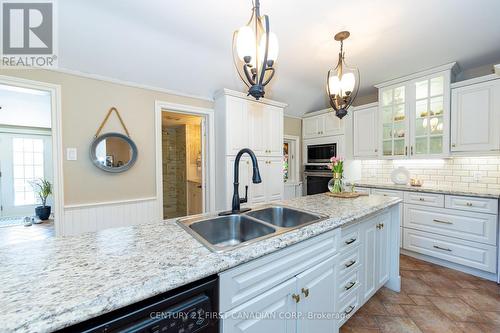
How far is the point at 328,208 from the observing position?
1537 millimetres

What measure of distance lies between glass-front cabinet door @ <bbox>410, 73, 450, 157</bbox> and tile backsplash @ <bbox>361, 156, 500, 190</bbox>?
396mm

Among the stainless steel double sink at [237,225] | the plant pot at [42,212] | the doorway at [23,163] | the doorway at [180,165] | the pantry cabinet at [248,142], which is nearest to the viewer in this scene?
the stainless steel double sink at [237,225]

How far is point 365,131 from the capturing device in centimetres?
342

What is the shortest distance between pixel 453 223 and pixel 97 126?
4294 mm

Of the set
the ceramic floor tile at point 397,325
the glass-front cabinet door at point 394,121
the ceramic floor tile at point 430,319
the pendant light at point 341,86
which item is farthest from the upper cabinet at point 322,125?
the ceramic floor tile at point 397,325

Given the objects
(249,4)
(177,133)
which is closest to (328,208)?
(249,4)

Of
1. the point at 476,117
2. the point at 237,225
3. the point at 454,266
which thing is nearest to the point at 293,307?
the point at 237,225

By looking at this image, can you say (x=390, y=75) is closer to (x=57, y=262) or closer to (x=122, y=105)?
(x=122, y=105)

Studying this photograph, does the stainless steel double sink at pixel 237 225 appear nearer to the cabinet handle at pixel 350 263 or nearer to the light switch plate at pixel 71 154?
the cabinet handle at pixel 350 263

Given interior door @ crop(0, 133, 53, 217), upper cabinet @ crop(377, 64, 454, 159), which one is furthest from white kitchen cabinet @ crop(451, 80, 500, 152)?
interior door @ crop(0, 133, 53, 217)

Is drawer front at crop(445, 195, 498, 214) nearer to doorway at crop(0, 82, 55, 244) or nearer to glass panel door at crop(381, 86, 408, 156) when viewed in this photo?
glass panel door at crop(381, 86, 408, 156)

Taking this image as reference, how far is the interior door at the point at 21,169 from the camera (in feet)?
15.7

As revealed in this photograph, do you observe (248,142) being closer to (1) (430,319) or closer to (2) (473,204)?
(1) (430,319)

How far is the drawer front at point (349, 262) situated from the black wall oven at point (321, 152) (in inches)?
93.4
